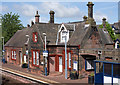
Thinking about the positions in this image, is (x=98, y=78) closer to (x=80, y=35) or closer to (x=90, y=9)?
(x=80, y=35)

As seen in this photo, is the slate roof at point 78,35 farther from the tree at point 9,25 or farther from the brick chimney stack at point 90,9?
the tree at point 9,25

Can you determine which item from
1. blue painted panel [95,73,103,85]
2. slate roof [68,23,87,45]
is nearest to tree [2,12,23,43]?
slate roof [68,23,87,45]

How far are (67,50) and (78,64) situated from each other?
2457 millimetres

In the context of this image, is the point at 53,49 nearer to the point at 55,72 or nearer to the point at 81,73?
the point at 55,72

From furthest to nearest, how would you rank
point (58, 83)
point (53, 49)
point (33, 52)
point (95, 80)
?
1. point (33, 52)
2. point (53, 49)
3. point (58, 83)
4. point (95, 80)

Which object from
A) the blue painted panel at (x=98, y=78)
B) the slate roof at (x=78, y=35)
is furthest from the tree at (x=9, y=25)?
the blue painted panel at (x=98, y=78)

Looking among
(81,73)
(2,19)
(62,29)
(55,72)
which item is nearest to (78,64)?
(81,73)

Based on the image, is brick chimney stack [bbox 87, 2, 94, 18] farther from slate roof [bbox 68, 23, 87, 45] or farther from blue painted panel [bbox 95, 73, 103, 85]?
blue painted panel [bbox 95, 73, 103, 85]

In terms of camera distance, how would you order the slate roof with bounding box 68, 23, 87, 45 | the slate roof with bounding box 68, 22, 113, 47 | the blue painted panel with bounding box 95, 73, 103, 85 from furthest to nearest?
1. the slate roof with bounding box 68, 23, 87, 45
2. the slate roof with bounding box 68, 22, 113, 47
3. the blue painted panel with bounding box 95, 73, 103, 85

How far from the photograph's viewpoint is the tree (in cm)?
4128

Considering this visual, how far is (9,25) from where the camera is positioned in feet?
137

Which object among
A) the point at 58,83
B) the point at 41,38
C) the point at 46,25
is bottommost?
the point at 58,83

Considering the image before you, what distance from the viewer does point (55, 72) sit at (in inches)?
853

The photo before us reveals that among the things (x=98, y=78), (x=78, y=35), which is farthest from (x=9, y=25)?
(x=98, y=78)
